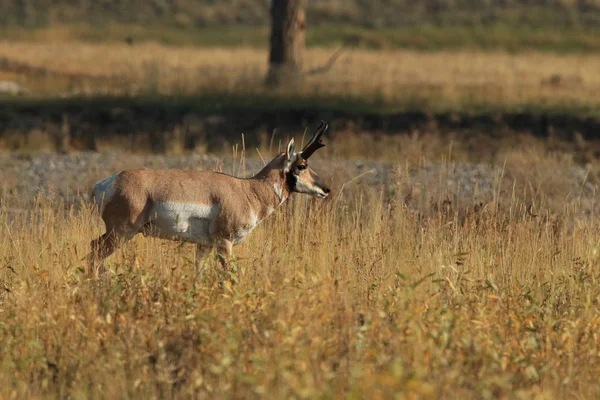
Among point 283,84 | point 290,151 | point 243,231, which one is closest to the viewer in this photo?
point 243,231

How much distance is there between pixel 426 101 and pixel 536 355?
17.4m

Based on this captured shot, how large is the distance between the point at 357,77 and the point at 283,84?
8.74 feet

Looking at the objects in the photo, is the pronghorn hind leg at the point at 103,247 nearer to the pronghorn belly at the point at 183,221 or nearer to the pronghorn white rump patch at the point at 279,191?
the pronghorn belly at the point at 183,221

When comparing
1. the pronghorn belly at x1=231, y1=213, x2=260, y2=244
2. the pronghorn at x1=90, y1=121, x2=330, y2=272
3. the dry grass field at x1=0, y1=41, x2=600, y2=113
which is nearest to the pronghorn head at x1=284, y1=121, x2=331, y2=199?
the pronghorn at x1=90, y1=121, x2=330, y2=272

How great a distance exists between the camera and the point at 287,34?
2844 cm

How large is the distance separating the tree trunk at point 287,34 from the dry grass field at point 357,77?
560 mm

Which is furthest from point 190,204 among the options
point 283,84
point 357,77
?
point 357,77

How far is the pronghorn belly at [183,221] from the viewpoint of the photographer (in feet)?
35.1

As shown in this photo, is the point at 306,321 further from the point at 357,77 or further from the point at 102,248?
the point at 357,77

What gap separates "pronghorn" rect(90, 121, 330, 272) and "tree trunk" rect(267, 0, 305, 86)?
16.6 metres

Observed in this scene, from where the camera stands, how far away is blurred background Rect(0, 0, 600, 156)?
2325 cm

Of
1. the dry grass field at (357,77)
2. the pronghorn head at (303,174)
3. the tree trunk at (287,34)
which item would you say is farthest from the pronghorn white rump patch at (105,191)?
the tree trunk at (287,34)

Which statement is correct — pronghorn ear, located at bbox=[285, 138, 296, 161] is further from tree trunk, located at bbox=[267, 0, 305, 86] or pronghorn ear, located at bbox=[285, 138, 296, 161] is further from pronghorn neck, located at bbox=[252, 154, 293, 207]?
tree trunk, located at bbox=[267, 0, 305, 86]

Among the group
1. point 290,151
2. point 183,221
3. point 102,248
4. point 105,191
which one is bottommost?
point 102,248
